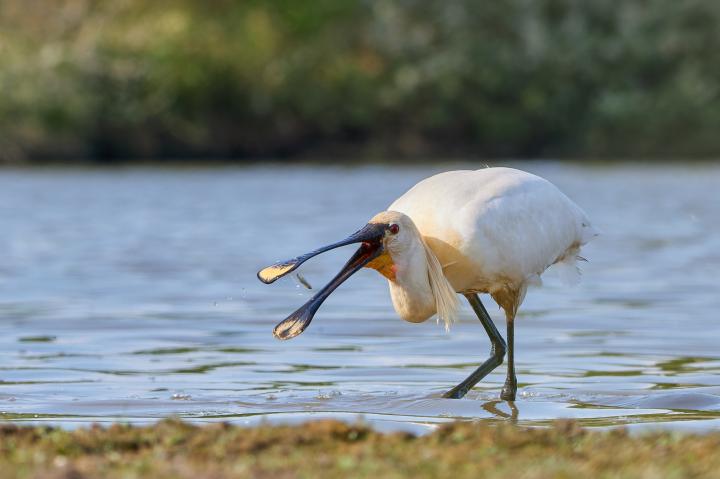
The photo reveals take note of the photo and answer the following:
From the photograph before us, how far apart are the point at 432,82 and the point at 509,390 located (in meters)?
39.1

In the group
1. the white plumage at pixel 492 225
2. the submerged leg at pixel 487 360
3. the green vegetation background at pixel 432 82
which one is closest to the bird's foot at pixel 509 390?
the submerged leg at pixel 487 360

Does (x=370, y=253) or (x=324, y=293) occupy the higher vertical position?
(x=370, y=253)

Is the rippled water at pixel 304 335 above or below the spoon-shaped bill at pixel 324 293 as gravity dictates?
below

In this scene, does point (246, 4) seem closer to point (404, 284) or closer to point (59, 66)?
point (59, 66)

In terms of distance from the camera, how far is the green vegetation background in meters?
46.3

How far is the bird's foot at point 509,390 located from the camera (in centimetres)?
888

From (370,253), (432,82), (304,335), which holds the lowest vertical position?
(304,335)

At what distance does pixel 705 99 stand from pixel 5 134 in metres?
19.5

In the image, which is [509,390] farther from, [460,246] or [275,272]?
[275,272]

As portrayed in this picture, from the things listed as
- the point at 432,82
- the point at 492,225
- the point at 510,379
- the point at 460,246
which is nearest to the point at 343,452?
the point at 460,246

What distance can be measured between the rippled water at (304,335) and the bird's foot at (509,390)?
0.09 meters

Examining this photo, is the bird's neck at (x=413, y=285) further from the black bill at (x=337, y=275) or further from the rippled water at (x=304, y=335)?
the rippled water at (x=304, y=335)

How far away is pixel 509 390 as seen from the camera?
8906mm

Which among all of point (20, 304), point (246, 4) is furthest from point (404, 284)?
point (246, 4)
